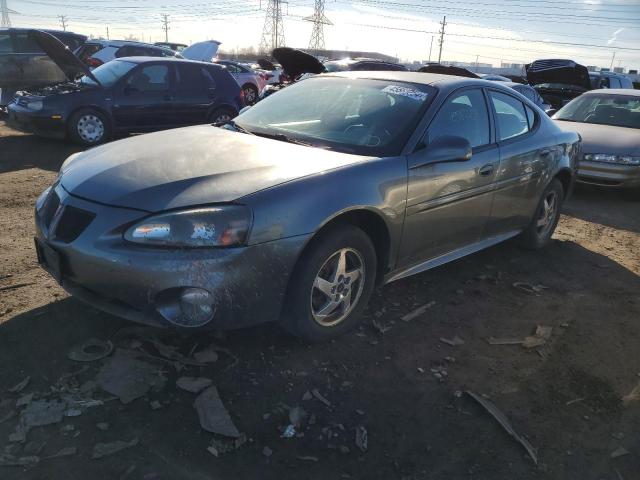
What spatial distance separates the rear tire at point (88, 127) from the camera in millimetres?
9078

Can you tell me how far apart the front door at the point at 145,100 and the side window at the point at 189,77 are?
0.72ft

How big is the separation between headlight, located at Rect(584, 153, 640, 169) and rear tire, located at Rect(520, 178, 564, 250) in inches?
107

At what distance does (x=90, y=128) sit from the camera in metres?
9.27

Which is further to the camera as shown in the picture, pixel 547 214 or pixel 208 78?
pixel 208 78

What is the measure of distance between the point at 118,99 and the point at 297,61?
354cm

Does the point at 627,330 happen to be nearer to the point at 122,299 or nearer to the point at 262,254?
the point at 262,254

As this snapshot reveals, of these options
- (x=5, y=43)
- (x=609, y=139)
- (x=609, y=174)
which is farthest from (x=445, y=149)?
(x=5, y=43)

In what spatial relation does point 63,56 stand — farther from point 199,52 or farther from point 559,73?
point 559,73

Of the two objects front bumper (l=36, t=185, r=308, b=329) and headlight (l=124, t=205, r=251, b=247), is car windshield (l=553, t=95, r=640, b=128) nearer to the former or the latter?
front bumper (l=36, t=185, r=308, b=329)

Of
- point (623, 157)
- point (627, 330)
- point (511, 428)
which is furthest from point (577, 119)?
point (511, 428)

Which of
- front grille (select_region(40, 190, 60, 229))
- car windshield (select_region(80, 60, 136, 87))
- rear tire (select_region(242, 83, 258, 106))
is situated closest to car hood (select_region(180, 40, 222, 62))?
rear tire (select_region(242, 83, 258, 106))

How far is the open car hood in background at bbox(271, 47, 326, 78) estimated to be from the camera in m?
10.6

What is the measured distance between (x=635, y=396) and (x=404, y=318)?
141 cm

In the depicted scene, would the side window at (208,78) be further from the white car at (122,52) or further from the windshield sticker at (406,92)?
the windshield sticker at (406,92)
